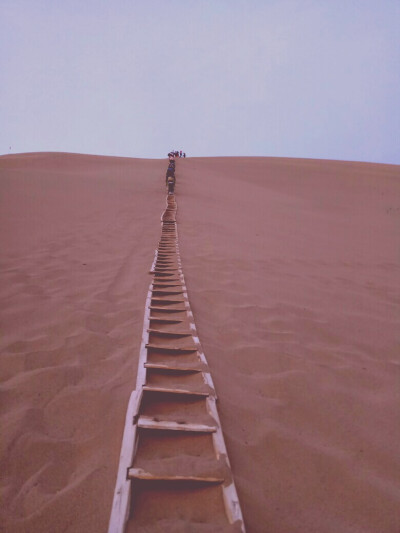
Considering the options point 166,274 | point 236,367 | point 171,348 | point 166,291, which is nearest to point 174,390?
point 171,348

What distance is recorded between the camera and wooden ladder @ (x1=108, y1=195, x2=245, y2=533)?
4.35ft

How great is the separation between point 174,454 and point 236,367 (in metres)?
1.01

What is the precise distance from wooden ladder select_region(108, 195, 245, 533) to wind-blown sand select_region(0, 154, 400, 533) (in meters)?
0.13

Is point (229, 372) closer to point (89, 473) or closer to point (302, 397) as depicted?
point (302, 397)

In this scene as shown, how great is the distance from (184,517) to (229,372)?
3.84 ft

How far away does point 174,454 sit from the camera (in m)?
1.63

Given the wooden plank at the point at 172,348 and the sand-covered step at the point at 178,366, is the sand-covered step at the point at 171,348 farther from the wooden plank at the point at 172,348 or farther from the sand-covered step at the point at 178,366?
the sand-covered step at the point at 178,366

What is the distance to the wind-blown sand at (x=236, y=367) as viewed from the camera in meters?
1.51

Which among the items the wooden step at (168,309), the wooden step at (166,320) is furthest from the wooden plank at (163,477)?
the wooden step at (168,309)

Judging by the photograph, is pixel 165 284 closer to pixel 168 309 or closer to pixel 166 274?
pixel 166 274

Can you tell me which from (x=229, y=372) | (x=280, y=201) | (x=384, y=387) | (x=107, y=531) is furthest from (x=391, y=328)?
(x=280, y=201)

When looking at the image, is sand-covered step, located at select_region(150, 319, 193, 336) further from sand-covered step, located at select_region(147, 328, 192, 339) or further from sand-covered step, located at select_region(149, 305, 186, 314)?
sand-covered step, located at select_region(149, 305, 186, 314)

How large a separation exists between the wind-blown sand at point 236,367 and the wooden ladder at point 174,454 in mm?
130

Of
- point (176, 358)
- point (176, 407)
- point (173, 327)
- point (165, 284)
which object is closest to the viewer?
point (176, 407)
